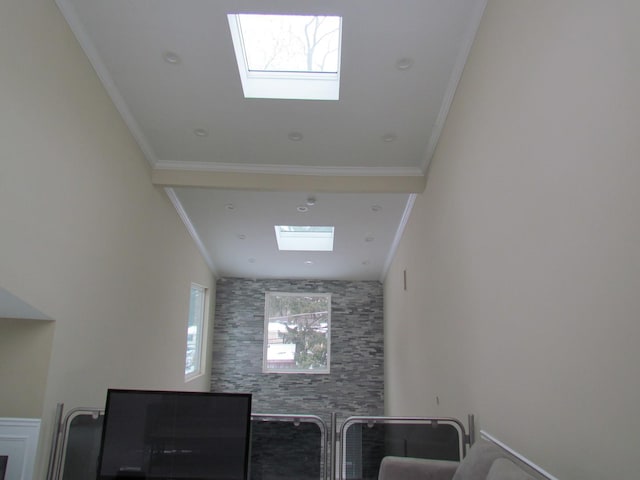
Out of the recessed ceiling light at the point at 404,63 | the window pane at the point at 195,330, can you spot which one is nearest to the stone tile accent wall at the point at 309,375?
the window pane at the point at 195,330

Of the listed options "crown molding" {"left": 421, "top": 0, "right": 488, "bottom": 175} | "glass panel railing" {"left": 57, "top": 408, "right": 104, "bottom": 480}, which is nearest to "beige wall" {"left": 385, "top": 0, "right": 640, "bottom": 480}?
"crown molding" {"left": 421, "top": 0, "right": 488, "bottom": 175}

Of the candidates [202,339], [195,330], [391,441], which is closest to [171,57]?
[391,441]

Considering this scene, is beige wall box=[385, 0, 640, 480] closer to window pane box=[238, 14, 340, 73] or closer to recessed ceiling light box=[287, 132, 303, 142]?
window pane box=[238, 14, 340, 73]

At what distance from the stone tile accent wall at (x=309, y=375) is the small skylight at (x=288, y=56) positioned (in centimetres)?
592

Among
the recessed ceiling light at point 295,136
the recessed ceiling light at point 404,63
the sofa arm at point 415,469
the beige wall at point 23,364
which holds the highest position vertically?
the recessed ceiling light at point 404,63

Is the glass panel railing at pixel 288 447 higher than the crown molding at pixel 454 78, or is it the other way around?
the crown molding at pixel 454 78

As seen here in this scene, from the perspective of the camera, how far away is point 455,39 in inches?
125

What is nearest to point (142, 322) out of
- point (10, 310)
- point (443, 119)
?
point (10, 310)

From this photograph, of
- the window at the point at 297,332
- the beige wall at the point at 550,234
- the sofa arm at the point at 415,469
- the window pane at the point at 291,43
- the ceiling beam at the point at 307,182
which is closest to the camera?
the beige wall at the point at 550,234

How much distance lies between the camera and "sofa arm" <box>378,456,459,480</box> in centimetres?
279

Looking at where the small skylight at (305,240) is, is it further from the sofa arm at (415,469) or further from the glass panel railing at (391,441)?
the sofa arm at (415,469)

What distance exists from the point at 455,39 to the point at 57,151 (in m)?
2.79

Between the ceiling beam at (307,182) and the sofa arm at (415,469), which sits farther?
the ceiling beam at (307,182)

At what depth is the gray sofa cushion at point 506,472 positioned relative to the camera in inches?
72.1
